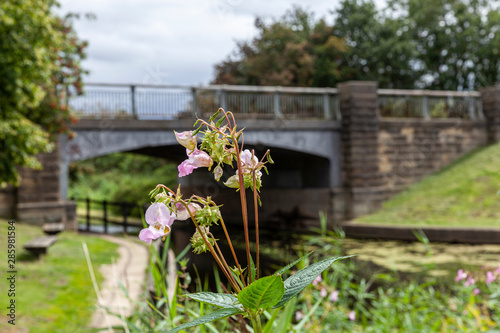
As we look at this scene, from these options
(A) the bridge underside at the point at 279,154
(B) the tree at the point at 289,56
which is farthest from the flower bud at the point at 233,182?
(B) the tree at the point at 289,56

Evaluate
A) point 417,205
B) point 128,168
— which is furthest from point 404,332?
point 128,168

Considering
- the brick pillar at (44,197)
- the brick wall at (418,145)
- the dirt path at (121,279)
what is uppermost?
the brick wall at (418,145)

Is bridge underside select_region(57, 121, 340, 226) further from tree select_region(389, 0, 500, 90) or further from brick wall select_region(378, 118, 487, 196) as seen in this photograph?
tree select_region(389, 0, 500, 90)

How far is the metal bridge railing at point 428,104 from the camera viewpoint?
669 inches

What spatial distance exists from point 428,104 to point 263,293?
18.1m

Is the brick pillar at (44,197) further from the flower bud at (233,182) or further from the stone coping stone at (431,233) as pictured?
the flower bud at (233,182)

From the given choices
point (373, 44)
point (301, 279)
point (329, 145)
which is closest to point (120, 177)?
point (373, 44)

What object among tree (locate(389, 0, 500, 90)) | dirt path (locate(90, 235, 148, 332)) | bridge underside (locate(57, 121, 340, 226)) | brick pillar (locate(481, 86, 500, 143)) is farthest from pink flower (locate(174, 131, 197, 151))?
tree (locate(389, 0, 500, 90))

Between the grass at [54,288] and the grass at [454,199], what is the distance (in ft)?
26.5

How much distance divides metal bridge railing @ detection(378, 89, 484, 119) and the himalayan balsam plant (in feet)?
53.6

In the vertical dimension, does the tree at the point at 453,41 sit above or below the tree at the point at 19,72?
above

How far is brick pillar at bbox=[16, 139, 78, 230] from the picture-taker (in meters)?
13.1

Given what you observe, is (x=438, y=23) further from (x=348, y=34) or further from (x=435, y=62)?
(x=348, y=34)

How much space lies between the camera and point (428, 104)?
17672 millimetres
